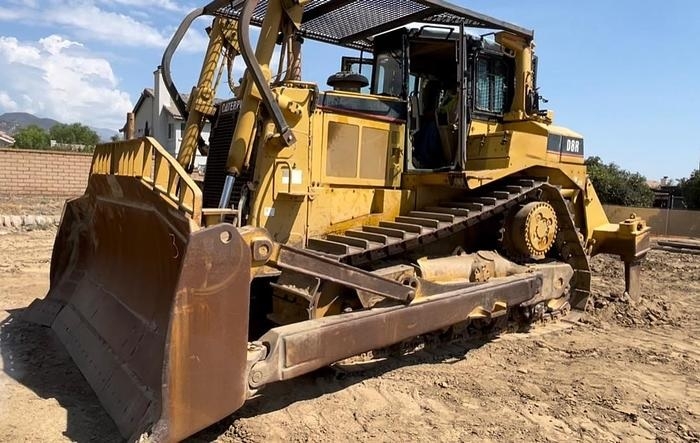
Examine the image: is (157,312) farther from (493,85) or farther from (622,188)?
(622,188)

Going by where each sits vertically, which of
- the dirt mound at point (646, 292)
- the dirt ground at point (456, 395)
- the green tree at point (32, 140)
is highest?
the green tree at point (32, 140)

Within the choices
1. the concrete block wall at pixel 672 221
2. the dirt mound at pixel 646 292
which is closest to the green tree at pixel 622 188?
the concrete block wall at pixel 672 221

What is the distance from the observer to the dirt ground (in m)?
3.87

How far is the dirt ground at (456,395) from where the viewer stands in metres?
3.87

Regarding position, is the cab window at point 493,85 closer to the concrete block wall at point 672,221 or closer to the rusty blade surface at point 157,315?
the rusty blade surface at point 157,315

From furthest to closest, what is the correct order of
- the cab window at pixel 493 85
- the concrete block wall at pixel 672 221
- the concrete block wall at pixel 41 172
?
the concrete block wall at pixel 672 221
the concrete block wall at pixel 41 172
the cab window at pixel 493 85

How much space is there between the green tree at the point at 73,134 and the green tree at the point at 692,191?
56.9m

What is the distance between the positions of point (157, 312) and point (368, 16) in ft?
11.7

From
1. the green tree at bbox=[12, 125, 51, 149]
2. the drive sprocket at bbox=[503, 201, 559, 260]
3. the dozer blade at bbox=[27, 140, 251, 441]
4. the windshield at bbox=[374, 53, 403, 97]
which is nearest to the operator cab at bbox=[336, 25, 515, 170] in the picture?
the windshield at bbox=[374, 53, 403, 97]

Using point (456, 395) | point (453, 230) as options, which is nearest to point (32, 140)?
point (453, 230)

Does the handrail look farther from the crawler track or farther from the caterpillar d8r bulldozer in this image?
the crawler track

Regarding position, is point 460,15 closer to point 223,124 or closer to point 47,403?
point 223,124

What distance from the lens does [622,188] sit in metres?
30.0

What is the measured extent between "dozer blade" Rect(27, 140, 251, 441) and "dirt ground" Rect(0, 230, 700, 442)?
0.28 meters
